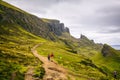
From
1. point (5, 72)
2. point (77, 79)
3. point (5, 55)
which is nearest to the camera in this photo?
point (5, 72)

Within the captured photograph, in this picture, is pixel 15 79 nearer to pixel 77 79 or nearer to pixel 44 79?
pixel 44 79

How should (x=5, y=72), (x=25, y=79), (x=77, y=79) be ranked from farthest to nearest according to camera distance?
(x=77, y=79), (x=5, y=72), (x=25, y=79)

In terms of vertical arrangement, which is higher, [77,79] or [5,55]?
[5,55]

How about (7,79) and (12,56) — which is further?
(12,56)

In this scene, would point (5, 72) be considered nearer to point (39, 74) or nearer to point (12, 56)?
point (39, 74)

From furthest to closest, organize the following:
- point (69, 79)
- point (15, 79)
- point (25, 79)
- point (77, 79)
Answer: point (77, 79)
point (69, 79)
point (25, 79)
point (15, 79)

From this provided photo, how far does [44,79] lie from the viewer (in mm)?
60312

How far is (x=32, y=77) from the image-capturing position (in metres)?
61.1

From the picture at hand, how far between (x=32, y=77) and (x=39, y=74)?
3046mm

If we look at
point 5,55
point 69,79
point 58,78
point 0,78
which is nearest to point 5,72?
point 0,78

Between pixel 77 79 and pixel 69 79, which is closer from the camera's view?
pixel 69 79

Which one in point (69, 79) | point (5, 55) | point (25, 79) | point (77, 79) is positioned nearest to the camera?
point (25, 79)

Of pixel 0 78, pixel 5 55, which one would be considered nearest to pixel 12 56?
pixel 5 55

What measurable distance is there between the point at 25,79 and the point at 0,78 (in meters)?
6.89
